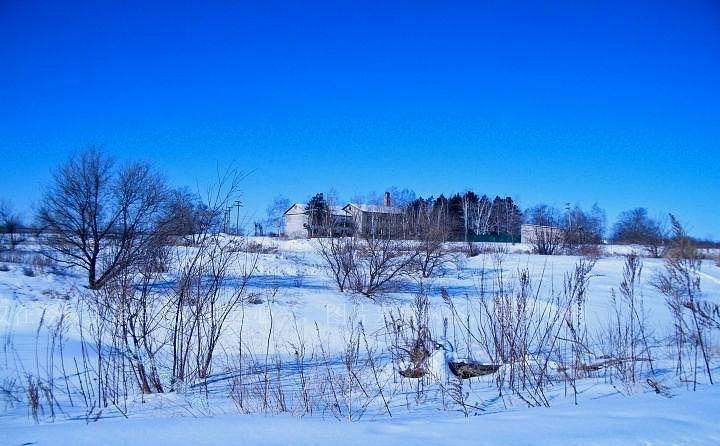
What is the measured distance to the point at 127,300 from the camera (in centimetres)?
559

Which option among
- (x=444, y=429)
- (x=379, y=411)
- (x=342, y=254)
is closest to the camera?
(x=444, y=429)

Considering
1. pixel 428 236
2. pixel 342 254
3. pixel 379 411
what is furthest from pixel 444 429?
pixel 428 236

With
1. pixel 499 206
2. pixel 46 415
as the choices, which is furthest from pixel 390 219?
pixel 499 206

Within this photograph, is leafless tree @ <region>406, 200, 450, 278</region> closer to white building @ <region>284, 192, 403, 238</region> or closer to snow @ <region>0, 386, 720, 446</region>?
white building @ <region>284, 192, 403, 238</region>

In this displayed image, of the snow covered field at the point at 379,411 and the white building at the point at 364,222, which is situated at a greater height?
the white building at the point at 364,222

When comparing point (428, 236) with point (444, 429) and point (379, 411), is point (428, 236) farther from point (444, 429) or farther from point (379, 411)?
point (444, 429)

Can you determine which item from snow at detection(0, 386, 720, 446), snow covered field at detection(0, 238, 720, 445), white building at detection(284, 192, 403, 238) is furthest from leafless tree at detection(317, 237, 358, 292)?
snow at detection(0, 386, 720, 446)

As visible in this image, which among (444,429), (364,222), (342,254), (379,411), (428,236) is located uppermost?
(364,222)

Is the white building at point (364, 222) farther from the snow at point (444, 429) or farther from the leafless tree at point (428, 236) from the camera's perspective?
the snow at point (444, 429)

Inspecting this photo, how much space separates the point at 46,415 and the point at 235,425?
7.67 ft

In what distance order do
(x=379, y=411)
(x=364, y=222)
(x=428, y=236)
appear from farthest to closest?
(x=364, y=222)
(x=428, y=236)
(x=379, y=411)

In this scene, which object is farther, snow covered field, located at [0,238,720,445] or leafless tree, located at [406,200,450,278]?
leafless tree, located at [406,200,450,278]

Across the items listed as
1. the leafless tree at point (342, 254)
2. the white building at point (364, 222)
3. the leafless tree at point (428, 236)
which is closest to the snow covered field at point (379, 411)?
the leafless tree at point (342, 254)

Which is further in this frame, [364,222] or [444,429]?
[364,222]
